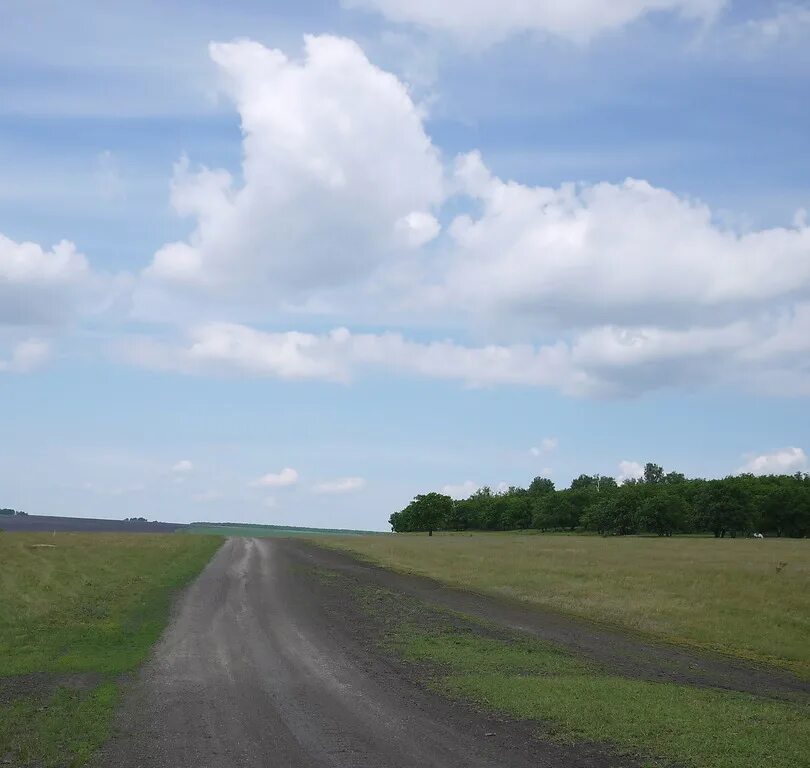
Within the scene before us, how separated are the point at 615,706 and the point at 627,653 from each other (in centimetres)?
743

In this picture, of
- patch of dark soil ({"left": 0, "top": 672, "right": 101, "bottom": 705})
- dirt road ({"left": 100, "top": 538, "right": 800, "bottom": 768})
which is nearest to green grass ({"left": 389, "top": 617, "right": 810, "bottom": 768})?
dirt road ({"left": 100, "top": 538, "right": 800, "bottom": 768})

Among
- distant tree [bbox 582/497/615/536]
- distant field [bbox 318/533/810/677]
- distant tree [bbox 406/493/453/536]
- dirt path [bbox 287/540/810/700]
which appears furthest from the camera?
distant tree [bbox 406/493/453/536]

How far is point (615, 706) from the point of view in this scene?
13.5 m

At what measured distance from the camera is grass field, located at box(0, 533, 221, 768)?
456 inches

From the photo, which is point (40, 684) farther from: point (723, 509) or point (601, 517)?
point (601, 517)

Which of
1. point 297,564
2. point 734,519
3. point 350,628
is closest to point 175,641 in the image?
point 350,628

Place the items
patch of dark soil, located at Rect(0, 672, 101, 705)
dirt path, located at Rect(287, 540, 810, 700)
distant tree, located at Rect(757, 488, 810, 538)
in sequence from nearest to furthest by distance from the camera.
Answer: patch of dark soil, located at Rect(0, 672, 101, 705), dirt path, located at Rect(287, 540, 810, 700), distant tree, located at Rect(757, 488, 810, 538)

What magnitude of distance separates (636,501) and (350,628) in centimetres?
12682

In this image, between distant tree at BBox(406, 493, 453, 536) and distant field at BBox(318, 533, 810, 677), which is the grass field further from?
distant tree at BBox(406, 493, 453, 536)

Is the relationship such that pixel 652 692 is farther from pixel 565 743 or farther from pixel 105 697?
pixel 105 697

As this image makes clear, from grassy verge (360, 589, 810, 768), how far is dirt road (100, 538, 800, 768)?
2.08 ft

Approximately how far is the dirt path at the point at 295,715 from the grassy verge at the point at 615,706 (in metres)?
0.67

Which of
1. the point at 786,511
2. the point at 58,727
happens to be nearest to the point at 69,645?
the point at 58,727

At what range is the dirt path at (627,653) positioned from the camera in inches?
677
